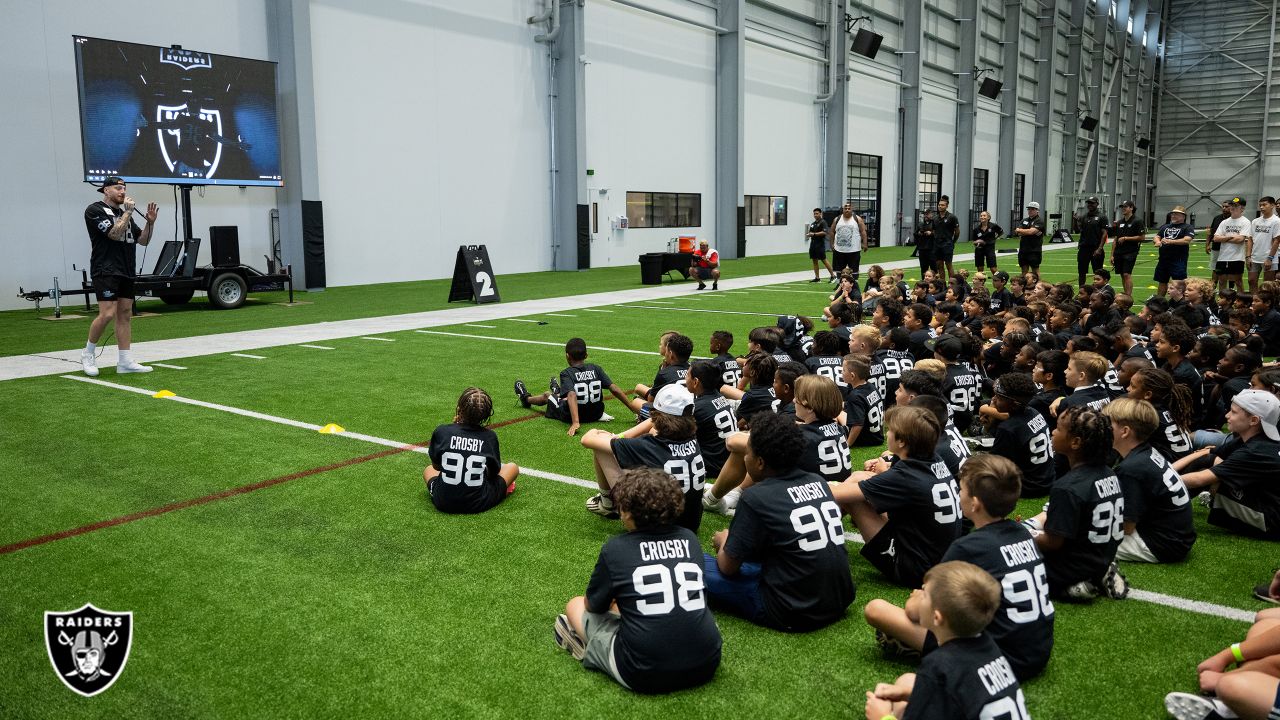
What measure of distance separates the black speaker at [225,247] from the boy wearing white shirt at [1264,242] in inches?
737

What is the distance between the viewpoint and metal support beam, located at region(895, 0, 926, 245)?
38.0 m

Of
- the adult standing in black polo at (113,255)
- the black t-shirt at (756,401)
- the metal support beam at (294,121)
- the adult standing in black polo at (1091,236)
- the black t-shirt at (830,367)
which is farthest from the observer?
the metal support beam at (294,121)

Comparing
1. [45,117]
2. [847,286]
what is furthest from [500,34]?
[847,286]

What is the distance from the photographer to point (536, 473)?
6633mm

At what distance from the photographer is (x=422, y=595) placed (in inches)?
175

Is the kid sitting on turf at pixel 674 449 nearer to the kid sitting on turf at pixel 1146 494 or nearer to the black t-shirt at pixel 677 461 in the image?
the black t-shirt at pixel 677 461

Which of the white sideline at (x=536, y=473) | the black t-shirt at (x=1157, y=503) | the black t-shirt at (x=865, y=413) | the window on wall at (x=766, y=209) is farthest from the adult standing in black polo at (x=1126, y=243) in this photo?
the window on wall at (x=766, y=209)

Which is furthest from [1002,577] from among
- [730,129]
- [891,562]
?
[730,129]

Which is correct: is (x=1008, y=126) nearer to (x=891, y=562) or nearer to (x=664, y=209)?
(x=664, y=209)

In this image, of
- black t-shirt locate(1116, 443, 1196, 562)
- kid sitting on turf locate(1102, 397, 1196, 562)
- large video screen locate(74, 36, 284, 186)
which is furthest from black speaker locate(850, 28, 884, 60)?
black t-shirt locate(1116, 443, 1196, 562)

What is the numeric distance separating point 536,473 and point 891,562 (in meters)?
2.95

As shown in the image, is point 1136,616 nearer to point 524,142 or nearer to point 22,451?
point 22,451

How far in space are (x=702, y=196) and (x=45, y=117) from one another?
20.1 metres

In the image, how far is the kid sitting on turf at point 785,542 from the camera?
3871 mm
